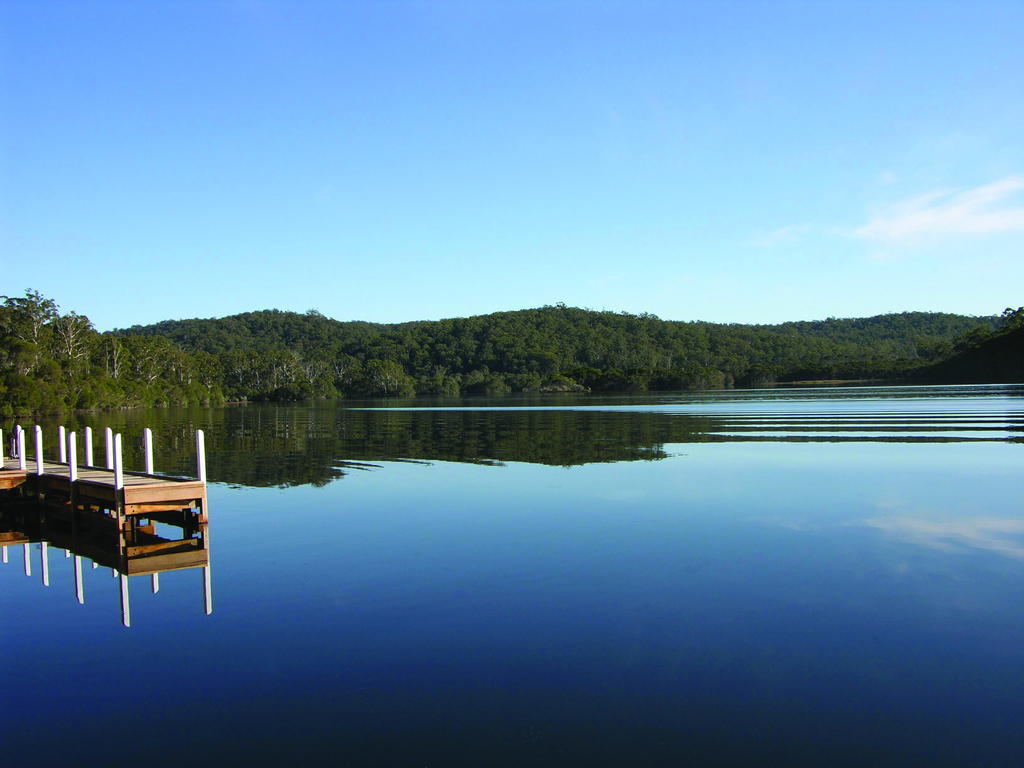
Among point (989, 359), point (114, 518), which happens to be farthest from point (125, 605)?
point (989, 359)

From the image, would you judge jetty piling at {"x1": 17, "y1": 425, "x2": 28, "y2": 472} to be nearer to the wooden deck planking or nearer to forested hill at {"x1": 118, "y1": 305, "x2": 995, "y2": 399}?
the wooden deck planking

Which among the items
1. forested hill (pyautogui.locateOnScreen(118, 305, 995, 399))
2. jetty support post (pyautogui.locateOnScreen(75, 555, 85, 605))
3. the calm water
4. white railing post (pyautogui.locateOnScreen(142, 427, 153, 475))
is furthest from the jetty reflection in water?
forested hill (pyautogui.locateOnScreen(118, 305, 995, 399))

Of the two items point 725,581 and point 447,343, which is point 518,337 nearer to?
point 447,343

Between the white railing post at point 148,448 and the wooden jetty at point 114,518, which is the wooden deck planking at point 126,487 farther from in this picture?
the white railing post at point 148,448

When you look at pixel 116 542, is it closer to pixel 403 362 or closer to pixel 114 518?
pixel 114 518

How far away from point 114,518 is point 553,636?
10.1m

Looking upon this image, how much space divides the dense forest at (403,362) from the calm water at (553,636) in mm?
58444

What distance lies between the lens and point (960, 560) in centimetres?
1148

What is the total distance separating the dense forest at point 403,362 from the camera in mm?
83688

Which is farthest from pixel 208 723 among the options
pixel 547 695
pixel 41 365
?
pixel 41 365

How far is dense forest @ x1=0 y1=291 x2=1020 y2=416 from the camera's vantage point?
83.7 metres

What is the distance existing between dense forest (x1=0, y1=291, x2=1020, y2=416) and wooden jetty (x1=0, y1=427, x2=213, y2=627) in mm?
49788

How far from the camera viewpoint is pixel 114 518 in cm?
1511

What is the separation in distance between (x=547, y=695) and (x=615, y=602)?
2.89m
